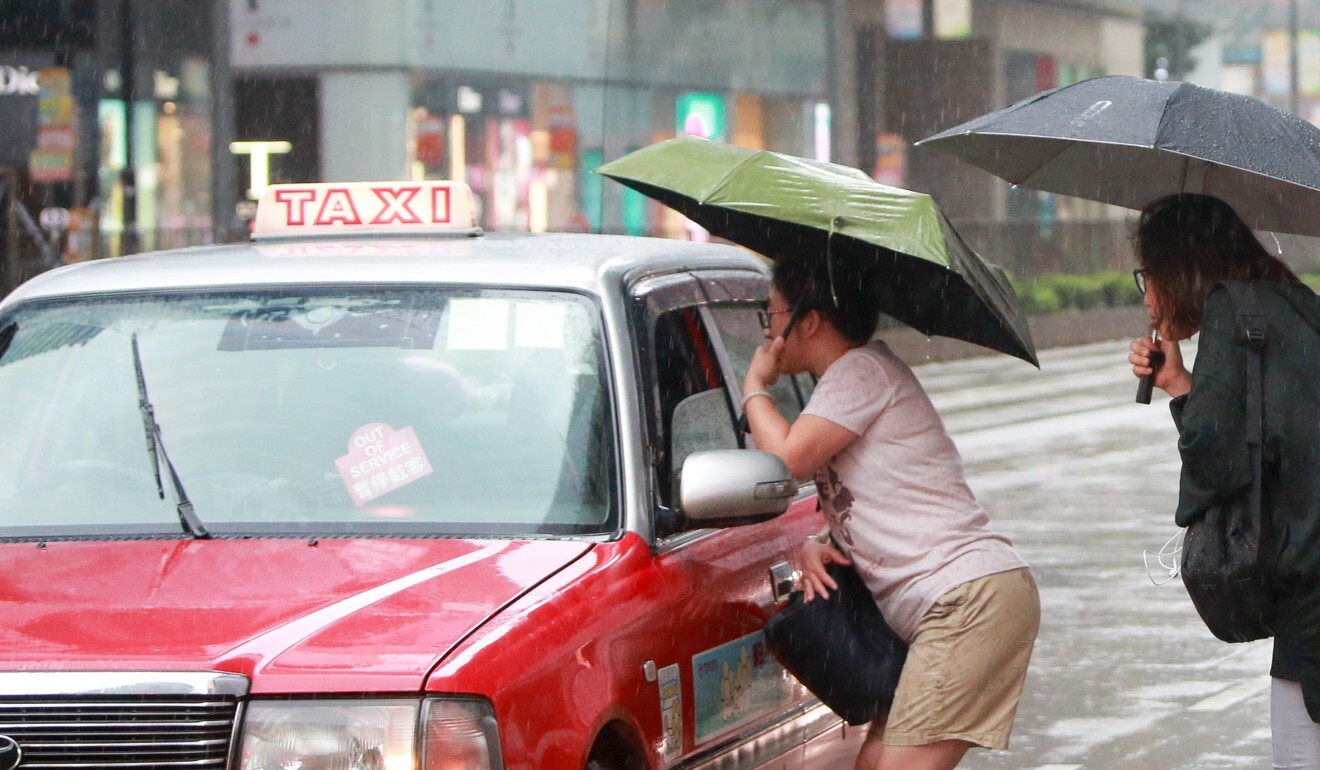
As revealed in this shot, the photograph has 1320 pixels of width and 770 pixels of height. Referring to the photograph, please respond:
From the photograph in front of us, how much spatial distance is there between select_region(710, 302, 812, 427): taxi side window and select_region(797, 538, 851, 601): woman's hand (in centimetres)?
78

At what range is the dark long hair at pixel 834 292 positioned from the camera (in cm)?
440

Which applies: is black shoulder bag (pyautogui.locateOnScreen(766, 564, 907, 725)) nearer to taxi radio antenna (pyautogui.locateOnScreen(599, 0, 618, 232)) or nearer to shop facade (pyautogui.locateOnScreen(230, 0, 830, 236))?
shop facade (pyautogui.locateOnScreen(230, 0, 830, 236))

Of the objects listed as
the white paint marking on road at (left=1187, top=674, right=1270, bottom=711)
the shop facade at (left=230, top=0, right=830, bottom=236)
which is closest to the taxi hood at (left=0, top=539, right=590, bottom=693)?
the white paint marking on road at (left=1187, top=674, right=1270, bottom=711)

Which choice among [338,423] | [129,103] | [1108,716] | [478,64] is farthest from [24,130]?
[338,423]

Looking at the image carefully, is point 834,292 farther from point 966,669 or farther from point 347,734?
point 347,734

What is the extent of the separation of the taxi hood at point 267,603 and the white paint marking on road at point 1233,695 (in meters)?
4.81

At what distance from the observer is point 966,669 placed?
4.13 meters

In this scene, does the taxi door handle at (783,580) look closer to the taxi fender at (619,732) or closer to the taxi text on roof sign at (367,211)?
the taxi fender at (619,732)

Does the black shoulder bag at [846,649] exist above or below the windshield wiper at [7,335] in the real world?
below

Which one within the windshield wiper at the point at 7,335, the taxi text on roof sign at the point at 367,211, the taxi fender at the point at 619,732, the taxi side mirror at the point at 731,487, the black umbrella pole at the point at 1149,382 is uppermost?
the taxi text on roof sign at the point at 367,211

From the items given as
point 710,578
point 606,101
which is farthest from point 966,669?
point 606,101

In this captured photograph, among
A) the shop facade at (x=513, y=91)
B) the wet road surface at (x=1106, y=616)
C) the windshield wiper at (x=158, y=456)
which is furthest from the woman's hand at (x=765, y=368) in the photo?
the shop facade at (x=513, y=91)

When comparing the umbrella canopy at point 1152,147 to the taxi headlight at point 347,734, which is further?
the umbrella canopy at point 1152,147

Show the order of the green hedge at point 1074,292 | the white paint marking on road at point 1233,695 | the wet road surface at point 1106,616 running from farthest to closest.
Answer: the green hedge at point 1074,292
the white paint marking on road at point 1233,695
the wet road surface at point 1106,616
